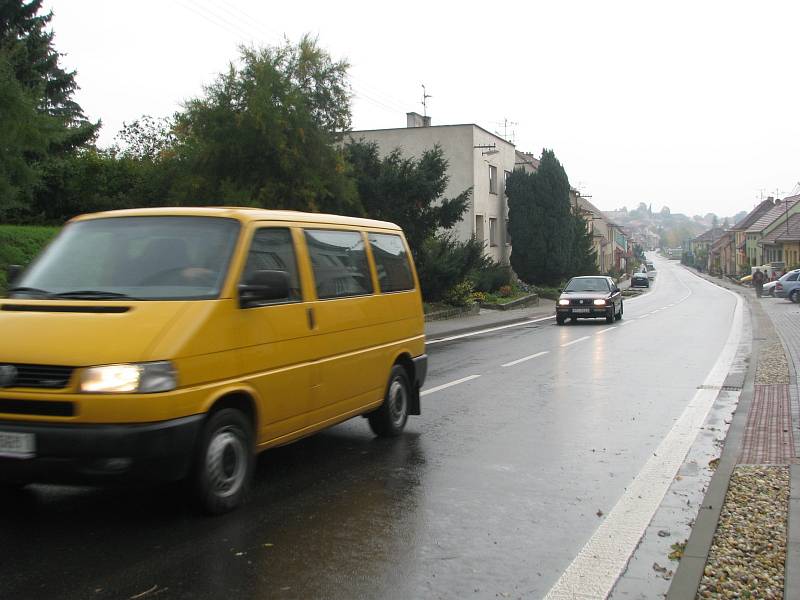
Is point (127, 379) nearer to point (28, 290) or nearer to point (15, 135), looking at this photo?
point (28, 290)

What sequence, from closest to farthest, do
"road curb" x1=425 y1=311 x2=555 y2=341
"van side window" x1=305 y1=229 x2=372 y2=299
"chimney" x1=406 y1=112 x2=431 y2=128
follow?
"van side window" x1=305 y1=229 x2=372 y2=299 < "road curb" x1=425 y1=311 x2=555 y2=341 < "chimney" x1=406 y1=112 x2=431 y2=128

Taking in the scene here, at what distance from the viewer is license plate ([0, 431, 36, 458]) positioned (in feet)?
15.2

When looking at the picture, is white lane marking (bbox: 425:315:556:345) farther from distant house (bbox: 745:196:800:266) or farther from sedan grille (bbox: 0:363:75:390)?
distant house (bbox: 745:196:800:266)

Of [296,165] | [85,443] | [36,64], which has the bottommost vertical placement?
[85,443]

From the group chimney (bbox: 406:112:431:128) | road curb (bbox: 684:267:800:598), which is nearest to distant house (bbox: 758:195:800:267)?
chimney (bbox: 406:112:431:128)

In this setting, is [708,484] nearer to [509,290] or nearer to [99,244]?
[99,244]

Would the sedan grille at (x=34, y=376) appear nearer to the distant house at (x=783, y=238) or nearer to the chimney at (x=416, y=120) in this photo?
the chimney at (x=416, y=120)

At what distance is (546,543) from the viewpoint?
16.1 ft

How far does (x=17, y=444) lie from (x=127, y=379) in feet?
2.38

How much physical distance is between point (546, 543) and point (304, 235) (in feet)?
9.70

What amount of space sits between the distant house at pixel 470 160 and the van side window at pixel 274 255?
3532 centimetres

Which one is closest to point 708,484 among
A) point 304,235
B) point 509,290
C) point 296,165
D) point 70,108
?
point 304,235

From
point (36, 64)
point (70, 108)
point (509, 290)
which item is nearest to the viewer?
point (36, 64)

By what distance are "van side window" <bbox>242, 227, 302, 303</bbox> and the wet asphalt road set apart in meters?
1.52
